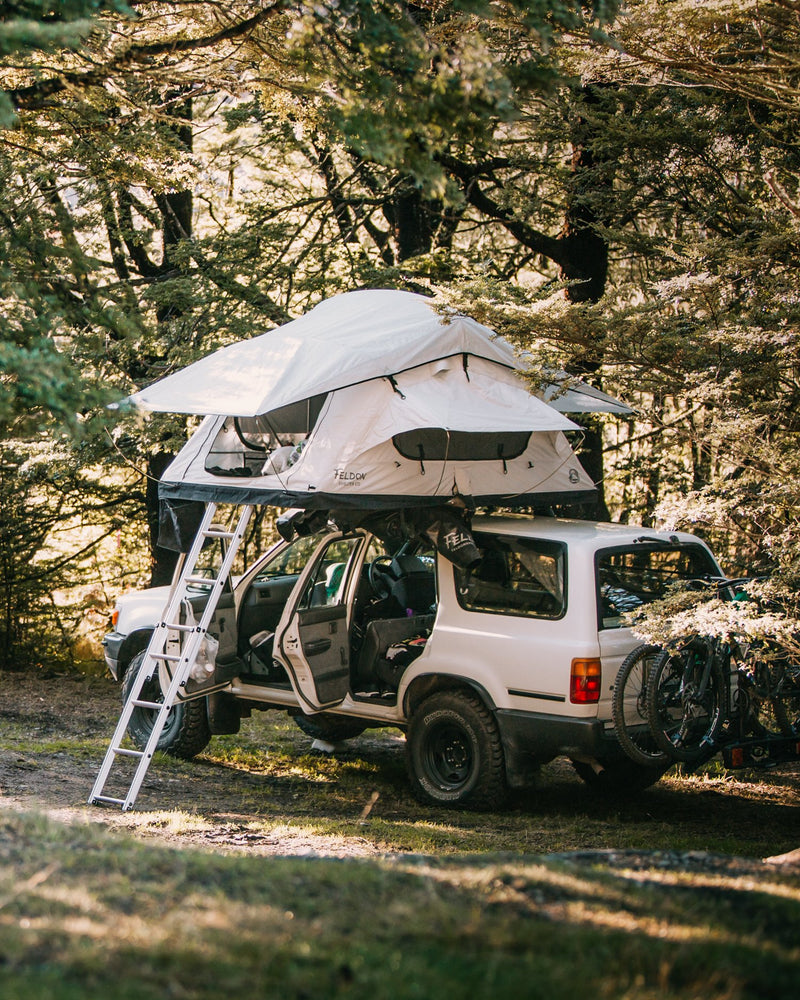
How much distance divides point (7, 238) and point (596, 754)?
5010 millimetres

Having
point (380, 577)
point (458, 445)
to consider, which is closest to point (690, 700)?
point (458, 445)

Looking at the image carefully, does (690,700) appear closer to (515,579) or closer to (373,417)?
(515,579)

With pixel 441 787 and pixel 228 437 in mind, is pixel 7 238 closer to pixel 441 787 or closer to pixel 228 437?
pixel 228 437

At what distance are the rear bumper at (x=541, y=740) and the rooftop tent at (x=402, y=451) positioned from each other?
5.89 feet

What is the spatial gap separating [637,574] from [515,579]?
0.95 meters

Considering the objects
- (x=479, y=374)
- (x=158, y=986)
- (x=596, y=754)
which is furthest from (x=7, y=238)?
(x=596, y=754)

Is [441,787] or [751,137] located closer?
[441,787]

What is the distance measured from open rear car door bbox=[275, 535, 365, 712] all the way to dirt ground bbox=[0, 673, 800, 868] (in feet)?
2.98

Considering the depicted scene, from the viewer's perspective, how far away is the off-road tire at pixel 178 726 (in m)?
9.45

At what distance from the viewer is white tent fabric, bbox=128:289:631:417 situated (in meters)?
8.05

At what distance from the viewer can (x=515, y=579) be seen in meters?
7.96

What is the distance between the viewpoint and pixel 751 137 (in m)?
9.80

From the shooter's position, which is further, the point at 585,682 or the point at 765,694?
the point at 765,694

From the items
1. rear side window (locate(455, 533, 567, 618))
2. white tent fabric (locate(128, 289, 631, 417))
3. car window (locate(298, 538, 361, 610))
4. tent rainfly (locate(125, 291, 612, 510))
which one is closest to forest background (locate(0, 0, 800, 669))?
white tent fabric (locate(128, 289, 631, 417))
